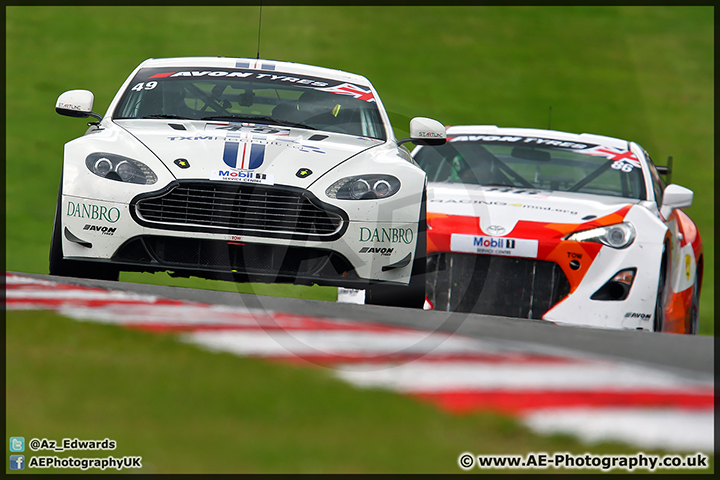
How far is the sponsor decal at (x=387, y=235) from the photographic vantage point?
5.34 m

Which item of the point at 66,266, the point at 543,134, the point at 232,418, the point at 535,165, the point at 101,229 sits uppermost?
the point at 543,134

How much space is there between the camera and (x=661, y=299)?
630 centimetres

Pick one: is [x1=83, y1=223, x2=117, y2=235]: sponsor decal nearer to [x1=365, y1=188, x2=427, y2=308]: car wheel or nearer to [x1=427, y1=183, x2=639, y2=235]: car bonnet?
[x1=365, y1=188, x2=427, y2=308]: car wheel

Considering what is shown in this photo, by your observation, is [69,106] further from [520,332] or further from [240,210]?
[520,332]

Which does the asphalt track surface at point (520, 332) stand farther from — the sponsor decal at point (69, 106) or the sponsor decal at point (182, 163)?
the sponsor decal at point (69, 106)

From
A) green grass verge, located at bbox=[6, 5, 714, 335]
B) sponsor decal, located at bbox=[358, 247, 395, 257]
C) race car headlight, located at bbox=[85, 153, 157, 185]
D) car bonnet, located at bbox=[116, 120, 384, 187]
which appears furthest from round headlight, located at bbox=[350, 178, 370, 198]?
green grass verge, located at bbox=[6, 5, 714, 335]

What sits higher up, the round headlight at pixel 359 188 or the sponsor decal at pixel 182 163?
the sponsor decal at pixel 182 163

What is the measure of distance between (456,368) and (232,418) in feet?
3.23

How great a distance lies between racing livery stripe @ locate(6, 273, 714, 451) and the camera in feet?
9.92

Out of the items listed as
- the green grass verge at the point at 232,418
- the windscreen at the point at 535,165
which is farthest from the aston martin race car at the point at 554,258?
the green grass verge at the point at 232,418

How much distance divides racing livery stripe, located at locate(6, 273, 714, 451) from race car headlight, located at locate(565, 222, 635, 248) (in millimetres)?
2207

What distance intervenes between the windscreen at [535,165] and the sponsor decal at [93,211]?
112 inches

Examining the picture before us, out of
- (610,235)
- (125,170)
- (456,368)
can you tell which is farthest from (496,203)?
(456,368)

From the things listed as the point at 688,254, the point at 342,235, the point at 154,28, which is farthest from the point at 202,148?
the point at 154,28
